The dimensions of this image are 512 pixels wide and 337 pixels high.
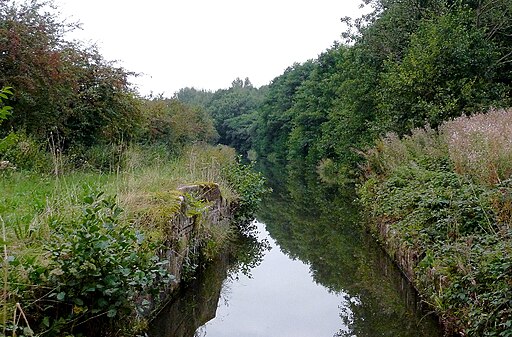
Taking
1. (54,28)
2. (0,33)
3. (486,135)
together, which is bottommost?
(486,135)

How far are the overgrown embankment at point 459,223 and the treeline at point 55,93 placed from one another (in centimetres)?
587

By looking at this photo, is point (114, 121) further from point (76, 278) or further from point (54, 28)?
point (76, 278)

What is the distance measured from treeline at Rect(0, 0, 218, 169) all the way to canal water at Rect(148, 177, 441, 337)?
3.84m

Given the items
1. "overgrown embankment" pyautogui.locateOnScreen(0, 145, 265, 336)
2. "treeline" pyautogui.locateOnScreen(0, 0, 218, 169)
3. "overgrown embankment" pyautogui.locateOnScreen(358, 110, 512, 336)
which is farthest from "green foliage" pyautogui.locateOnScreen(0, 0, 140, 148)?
"overgrown embankment" pyautogui.locateOnScreen(358, 110, 512, 336)

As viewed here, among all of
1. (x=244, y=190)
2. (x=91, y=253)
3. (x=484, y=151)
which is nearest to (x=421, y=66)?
(x=244, y=190)

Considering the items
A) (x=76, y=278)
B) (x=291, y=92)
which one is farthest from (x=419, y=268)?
(x=291, y=92)

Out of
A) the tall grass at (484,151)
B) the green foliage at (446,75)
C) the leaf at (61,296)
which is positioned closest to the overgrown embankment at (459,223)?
the tall grass at (484,151)

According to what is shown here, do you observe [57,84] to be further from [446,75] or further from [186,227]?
[446,75]

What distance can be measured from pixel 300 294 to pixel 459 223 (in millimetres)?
2526

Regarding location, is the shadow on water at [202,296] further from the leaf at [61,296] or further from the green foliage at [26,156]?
the green foliage at [26,156]

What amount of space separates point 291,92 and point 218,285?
43931 millimetres

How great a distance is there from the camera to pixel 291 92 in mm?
49562

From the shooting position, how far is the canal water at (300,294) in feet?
18.0

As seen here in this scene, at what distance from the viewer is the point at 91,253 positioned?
329cm
